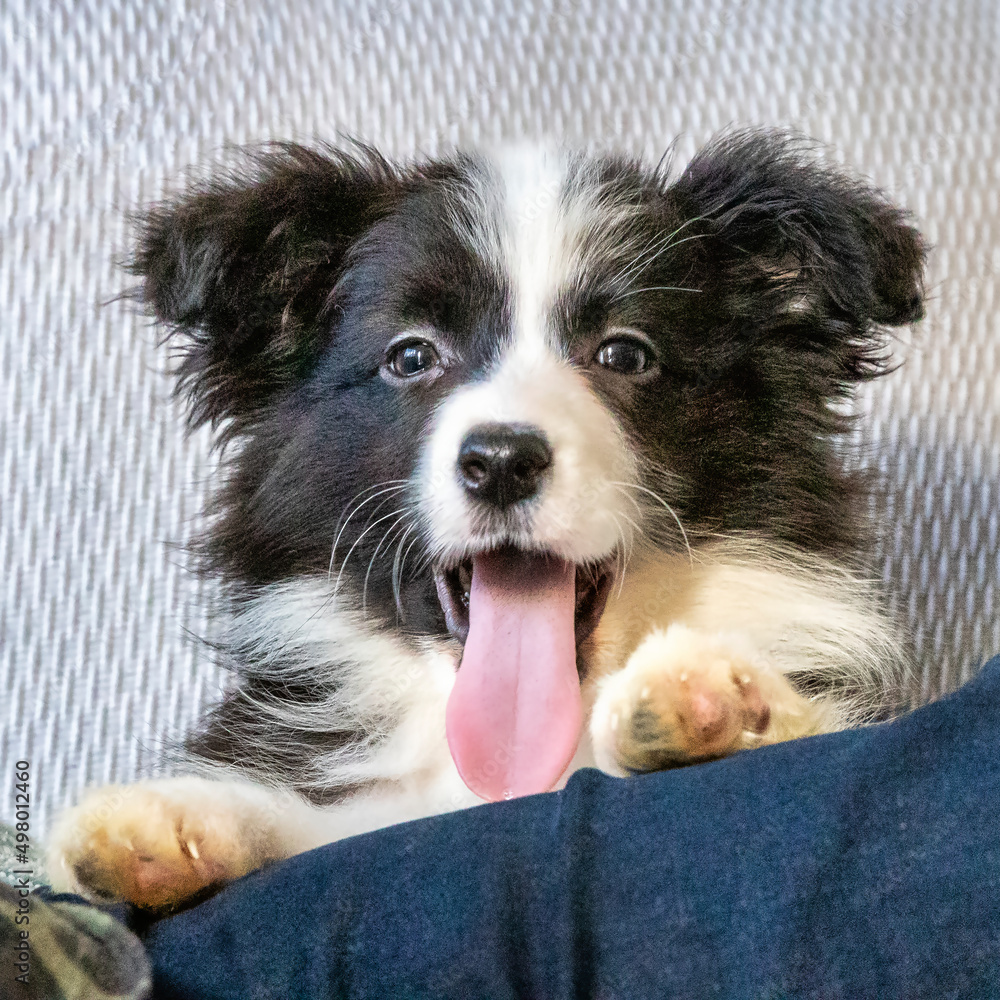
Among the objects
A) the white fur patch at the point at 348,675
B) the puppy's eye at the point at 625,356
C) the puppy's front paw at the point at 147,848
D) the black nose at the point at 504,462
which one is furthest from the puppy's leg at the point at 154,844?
the puppy's eye at the point at 625,356

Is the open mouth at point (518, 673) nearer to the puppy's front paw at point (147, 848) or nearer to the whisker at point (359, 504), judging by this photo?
the whisker at point (359, 504)

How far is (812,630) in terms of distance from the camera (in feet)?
4.93

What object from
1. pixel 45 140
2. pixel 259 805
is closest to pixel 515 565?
pixel 259 805

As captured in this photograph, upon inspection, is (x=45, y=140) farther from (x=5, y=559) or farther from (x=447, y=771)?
(x=447, y=771)

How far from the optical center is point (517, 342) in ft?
4.59

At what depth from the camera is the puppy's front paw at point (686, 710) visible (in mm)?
1083

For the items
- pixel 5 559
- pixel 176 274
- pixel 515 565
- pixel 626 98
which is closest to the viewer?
pixel 515 565

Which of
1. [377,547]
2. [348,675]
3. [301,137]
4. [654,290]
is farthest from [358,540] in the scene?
[301,137]

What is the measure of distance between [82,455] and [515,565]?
2.42 feet

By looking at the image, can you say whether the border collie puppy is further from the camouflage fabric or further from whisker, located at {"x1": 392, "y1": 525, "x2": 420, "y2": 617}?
the camouflage fabric

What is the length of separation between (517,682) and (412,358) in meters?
0.46

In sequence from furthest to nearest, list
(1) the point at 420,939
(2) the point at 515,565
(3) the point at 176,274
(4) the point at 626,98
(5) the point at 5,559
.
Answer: (4) the point at 626,98 → (5) the point at 5,559 → (3) the point at 176,274 → (2) the point at 515,565 → (1) the point at 420,939

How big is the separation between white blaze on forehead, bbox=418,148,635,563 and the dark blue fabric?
376 millimetres

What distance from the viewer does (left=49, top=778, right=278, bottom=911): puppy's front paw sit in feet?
3.43
